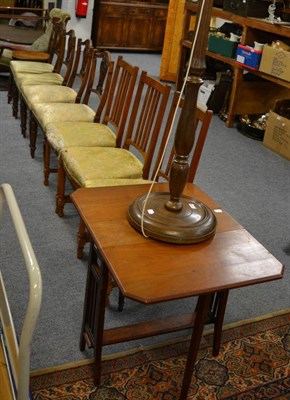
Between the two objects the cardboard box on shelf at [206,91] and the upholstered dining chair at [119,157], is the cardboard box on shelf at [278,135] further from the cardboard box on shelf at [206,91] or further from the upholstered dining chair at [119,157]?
the upholstered dining chair at [119,157]

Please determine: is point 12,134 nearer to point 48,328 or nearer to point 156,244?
point 48,328

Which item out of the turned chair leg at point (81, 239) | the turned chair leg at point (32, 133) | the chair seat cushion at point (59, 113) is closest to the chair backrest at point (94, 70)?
the chair seat cushion at point (59, 113)

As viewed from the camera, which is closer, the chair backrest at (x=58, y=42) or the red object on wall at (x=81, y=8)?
the chair backrest at (x=58, y=42)

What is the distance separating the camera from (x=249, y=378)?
1988 millimetres

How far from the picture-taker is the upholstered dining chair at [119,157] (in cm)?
247

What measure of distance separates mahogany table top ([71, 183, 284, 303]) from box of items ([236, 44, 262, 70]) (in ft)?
9.82

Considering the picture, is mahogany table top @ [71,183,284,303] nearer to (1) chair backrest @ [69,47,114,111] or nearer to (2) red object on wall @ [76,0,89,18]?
(1) chair backrest @ [69,47,114,111]

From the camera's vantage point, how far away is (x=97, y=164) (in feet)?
8.38

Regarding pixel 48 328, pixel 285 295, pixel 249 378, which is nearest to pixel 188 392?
pixel 249 378

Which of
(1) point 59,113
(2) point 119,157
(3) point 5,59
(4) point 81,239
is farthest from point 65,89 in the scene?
(4) point 81,239

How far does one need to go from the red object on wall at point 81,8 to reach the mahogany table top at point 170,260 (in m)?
5.58

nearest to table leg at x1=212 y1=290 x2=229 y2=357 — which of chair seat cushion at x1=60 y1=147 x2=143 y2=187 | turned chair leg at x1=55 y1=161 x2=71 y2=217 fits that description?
chair seat cushion at x1=60 y1=147 x2=143 y2=187

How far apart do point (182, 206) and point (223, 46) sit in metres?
3.54

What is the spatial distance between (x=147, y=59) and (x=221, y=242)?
6.03 m
